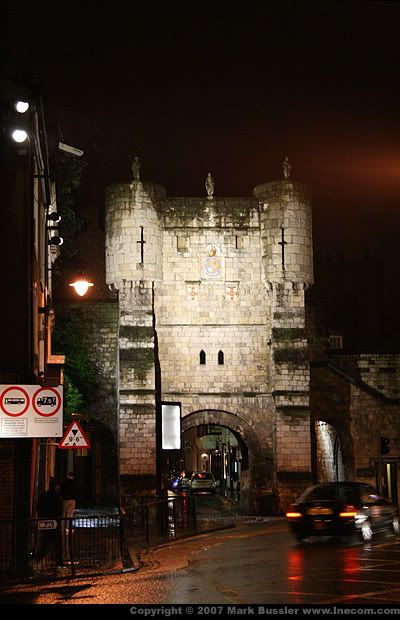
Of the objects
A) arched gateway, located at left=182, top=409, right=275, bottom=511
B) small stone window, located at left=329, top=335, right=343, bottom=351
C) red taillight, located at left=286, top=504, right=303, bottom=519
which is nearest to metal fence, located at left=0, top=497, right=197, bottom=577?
red taillight, located at left=286, top=504, right=303, bottom=519

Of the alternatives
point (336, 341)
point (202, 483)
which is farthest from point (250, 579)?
point (336, 341)

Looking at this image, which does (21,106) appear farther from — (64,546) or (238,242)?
(238,242)

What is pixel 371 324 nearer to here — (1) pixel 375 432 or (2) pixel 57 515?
(1) pixel 375 432

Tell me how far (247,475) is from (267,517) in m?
4.54

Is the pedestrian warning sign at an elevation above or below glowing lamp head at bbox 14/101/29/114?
below

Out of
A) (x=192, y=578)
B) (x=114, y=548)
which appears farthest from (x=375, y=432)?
(x=192, y=578)

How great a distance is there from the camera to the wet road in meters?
13.1

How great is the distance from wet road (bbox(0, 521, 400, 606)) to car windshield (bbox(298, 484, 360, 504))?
1.01m

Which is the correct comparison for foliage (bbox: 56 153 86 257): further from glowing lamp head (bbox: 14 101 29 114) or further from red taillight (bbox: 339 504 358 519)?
red taillight (bbox: 339 504 358 519)

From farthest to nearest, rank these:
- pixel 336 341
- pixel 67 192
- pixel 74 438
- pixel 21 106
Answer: pixel 336 341
pixel 67 192
pixel 74 438
pixel 21 106

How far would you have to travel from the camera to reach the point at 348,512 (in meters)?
20.7

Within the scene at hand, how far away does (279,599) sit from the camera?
12.6 meters

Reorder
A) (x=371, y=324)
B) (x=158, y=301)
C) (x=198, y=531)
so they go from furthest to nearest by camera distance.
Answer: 1. (x=371, y=324)
2. (x=158, y=301)
3. (x=198, y=531)
